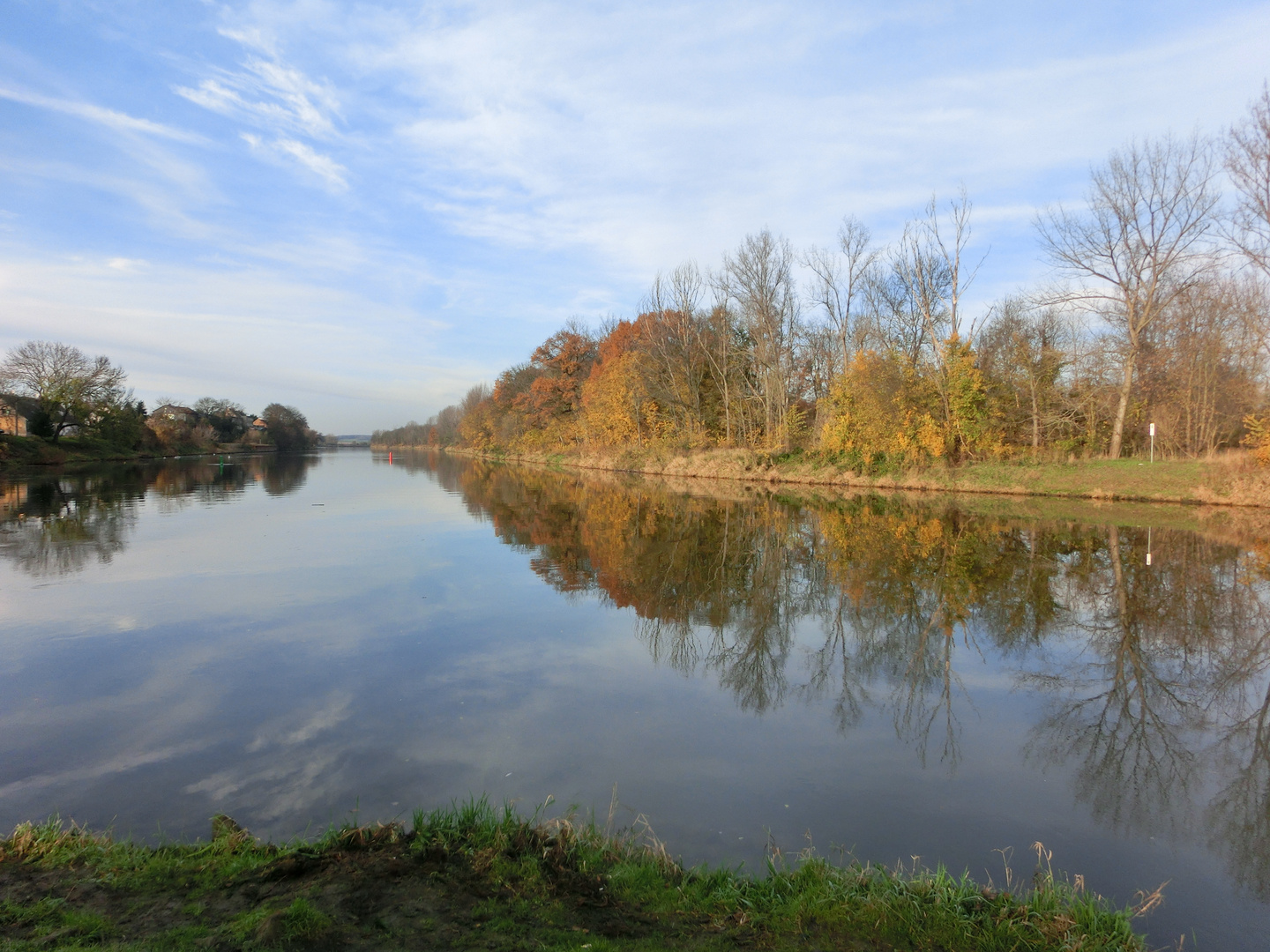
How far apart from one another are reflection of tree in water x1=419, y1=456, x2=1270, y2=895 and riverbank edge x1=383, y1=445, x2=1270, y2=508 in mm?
7118

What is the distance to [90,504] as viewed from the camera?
21.9 m

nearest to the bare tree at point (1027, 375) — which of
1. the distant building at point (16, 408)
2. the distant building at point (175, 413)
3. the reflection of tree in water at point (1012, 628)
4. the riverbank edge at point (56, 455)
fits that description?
the reflection of tree in water at point (1012, 628)

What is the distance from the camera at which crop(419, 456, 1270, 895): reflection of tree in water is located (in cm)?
511

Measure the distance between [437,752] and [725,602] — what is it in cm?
565

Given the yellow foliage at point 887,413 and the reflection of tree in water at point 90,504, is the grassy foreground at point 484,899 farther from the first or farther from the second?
the yellow foliage at point 887,413

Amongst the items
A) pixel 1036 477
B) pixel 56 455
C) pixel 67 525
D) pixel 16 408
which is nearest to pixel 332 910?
pixel 67 525

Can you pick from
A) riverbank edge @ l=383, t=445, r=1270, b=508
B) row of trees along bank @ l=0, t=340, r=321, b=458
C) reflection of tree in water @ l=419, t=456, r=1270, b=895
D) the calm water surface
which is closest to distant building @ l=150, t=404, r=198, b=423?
row of trees along bank @ l=0, t=340, r=321, b=458

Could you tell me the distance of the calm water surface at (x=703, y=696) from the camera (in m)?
4.27

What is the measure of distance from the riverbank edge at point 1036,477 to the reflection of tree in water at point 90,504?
21.1m

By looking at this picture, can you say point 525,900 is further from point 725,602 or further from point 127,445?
point 127,445

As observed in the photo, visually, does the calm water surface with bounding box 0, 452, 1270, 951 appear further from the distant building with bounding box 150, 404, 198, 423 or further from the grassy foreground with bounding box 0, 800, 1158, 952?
the distant building with bounding box 150, 404, 198, 423

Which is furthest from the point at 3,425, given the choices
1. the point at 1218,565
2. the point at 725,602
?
the point at 1218,565

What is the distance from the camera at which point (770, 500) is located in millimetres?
24188

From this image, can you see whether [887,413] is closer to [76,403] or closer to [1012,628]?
[1012,628]
